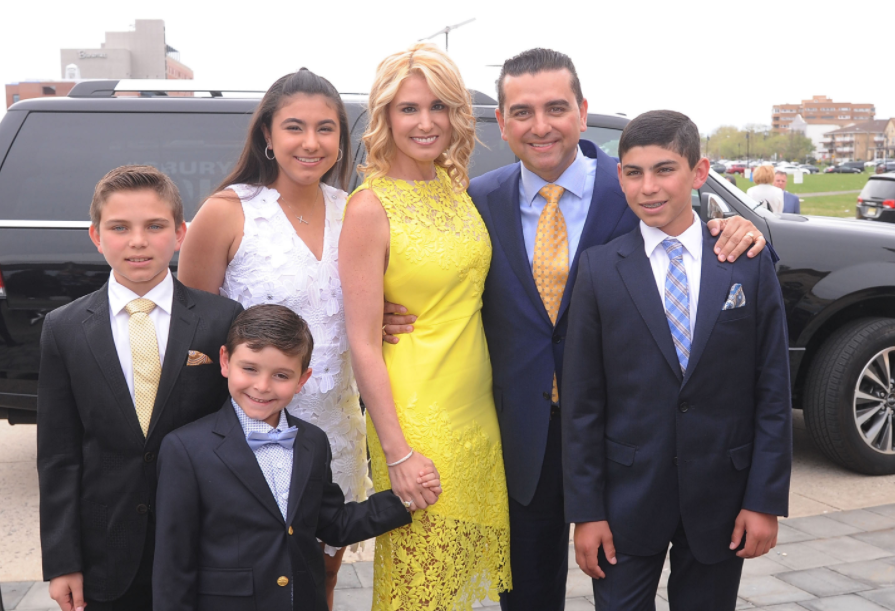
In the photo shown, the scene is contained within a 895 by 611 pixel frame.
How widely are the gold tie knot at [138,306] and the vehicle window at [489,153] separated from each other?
2.71 m

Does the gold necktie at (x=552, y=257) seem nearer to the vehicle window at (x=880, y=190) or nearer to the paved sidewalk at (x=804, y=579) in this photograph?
the paved sidewalk at (x=804, y=579)

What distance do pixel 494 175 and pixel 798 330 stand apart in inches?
109

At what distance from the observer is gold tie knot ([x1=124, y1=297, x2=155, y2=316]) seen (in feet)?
7.25

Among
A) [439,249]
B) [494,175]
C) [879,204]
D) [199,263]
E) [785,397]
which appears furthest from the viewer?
[879,204]

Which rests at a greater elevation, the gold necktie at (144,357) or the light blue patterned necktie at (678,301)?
the light blue patterned necktie at (678,301)

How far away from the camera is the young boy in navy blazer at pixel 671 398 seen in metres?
2.22

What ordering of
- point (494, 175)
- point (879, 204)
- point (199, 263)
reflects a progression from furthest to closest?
point (879, 204) → point (494, 175) → point (199, 263)

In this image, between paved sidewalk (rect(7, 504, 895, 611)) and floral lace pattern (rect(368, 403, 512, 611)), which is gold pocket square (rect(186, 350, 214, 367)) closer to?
floral lace pattern (rect(368, 403, 512, 611))

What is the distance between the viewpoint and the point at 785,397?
87.9 inches

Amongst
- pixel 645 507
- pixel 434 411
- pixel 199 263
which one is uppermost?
pixel 199 263

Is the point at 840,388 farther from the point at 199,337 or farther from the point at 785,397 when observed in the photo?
the point at 199,337

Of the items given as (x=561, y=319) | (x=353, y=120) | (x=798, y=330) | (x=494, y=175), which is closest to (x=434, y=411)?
(x=561, y=319)

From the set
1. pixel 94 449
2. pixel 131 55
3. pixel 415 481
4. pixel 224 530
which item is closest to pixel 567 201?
pixel 415 481

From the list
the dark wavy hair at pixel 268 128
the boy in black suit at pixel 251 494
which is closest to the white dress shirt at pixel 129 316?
the boy in black suit at pixel 251 494
